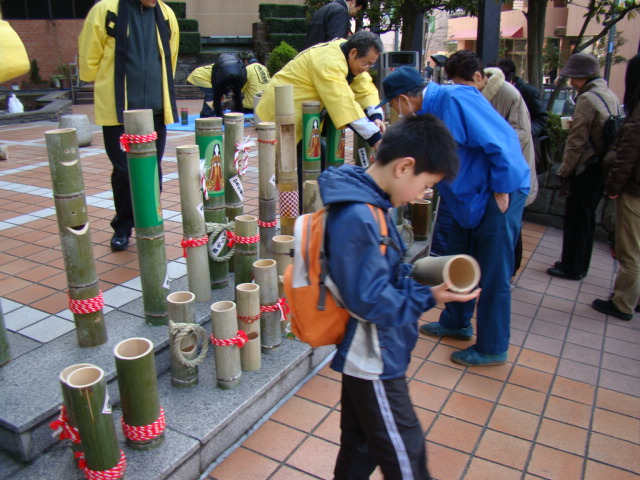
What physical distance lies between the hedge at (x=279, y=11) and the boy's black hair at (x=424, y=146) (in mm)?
19889

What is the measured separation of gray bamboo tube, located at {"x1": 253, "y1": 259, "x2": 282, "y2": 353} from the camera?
2.89 metres

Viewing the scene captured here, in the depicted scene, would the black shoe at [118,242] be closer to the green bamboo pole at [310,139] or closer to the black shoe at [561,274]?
the green bamboo pole at [310,139]

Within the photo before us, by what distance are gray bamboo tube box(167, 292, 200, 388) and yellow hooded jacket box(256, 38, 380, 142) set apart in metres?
1.69

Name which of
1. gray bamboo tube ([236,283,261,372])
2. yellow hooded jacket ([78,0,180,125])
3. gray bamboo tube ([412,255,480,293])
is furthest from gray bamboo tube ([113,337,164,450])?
yellow hooded jacket ([78,0,180,125])

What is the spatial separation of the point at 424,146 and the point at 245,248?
1642 mm

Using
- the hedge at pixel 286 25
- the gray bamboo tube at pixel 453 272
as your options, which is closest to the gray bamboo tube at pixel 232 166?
the gray bamboo tube at pixel 453 272

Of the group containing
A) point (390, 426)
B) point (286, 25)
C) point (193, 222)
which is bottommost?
point (390, 426)

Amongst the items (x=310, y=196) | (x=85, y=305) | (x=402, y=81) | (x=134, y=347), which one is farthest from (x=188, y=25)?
(x=134, y=347)

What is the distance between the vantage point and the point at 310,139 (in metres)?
3.71

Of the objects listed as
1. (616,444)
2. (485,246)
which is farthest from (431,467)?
(485,246)

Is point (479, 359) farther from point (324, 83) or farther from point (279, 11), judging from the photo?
point (279, 11)

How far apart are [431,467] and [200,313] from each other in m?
1.43

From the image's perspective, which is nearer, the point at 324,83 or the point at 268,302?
the point at 268,302

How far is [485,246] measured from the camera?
3.08 metres
